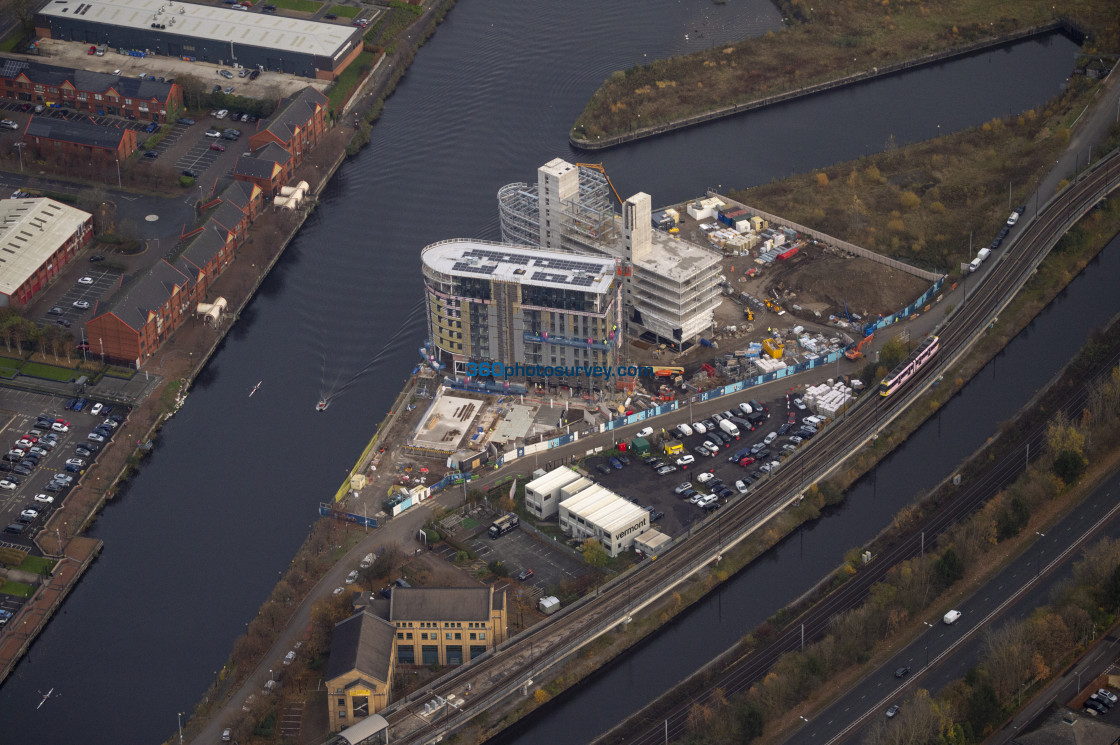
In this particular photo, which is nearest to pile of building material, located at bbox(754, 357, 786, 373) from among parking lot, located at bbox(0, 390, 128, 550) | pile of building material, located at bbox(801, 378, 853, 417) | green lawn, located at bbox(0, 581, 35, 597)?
pile of building material, located at bbox(801, 378, 853, 417)

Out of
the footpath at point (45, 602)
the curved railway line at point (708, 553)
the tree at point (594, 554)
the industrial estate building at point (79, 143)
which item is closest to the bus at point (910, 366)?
the curved railway line at point (708, 553)

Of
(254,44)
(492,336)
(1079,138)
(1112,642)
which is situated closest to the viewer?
(1112,642)

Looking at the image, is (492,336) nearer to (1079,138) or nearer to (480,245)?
(480,245)

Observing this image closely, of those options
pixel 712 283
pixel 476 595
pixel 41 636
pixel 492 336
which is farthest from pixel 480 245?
pixel 41 636

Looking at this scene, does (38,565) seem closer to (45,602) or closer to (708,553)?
(45,602)

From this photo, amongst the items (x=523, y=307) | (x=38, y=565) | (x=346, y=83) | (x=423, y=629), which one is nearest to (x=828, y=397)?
(x=523, y=307)

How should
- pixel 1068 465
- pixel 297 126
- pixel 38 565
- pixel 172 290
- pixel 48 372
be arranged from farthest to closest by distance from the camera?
pixel 297 126 → pixel 172 290 → pixel 48 372 → pixel 1068 465 → pixel 38 565

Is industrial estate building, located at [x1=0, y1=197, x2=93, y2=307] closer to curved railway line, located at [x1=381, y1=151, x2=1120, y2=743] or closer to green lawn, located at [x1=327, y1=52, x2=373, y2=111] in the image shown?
green lawn, located at [x1=327, y1=52, x2=373, y2=111]
